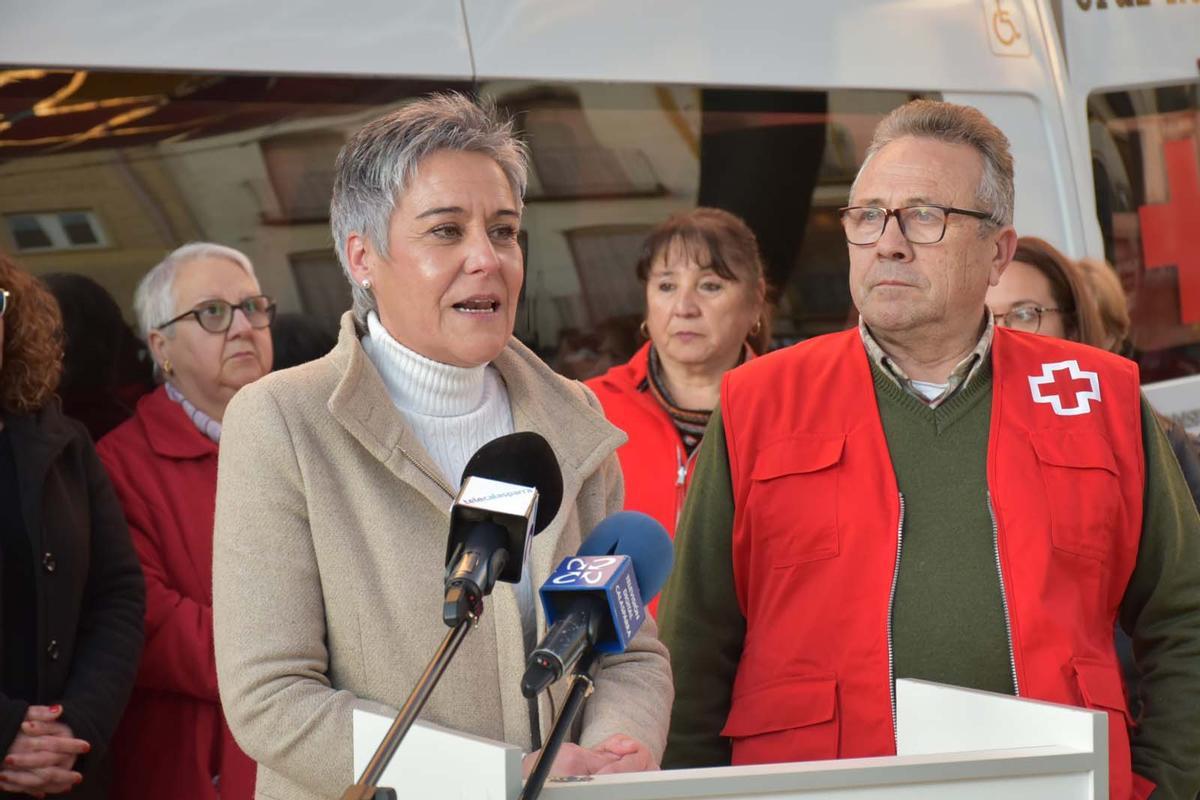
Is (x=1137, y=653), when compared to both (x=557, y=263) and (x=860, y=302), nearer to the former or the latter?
(x=860, y=302)

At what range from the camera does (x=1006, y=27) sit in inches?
252

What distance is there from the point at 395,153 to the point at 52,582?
59.1 inches

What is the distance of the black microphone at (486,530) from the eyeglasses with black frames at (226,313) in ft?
7.82

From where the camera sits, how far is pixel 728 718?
321 cm

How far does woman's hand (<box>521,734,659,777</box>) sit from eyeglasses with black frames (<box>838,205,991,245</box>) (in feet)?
3.75

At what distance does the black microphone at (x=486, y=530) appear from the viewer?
1.93 meters

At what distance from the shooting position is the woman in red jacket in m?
4.82

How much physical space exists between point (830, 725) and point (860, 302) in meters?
0.79

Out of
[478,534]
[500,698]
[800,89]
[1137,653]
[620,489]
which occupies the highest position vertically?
[800,89]

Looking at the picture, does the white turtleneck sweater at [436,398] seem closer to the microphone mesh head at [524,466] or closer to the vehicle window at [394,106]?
the microphone mesh head at [524,466]

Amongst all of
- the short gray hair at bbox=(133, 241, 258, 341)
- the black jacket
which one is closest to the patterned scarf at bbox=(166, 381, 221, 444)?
the short gray hair at bbox=(133, 241, 258, 341)

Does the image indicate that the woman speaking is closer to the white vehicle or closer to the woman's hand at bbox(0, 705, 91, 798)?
the woman's hand at bbox(0, 705, 91, 798)

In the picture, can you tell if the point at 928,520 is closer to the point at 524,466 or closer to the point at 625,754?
the point at 625,754

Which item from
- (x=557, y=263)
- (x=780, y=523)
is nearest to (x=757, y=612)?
(x=780, y=523)
